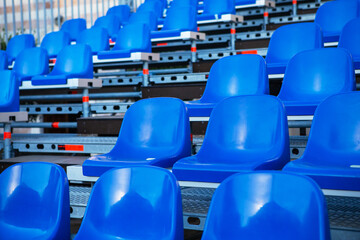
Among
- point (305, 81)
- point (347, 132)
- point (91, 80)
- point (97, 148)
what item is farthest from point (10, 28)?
point (347, 132)

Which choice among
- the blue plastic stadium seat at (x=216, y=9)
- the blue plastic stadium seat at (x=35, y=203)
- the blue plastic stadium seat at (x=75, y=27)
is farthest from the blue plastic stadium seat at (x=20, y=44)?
the blue plastic stadium seat at (x=35, y=203)

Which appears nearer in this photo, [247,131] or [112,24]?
[247,131]

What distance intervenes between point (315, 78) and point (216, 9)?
273cm

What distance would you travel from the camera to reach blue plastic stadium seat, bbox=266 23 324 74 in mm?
3016

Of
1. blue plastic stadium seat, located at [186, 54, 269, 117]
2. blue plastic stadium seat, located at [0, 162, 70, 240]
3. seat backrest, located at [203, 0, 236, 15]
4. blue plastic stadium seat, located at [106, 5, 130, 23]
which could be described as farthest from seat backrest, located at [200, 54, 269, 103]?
blue plastic stadium seat, located at [106, 5, 130, 23]

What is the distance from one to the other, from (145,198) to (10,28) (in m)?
7.83

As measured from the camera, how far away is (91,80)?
146 inches

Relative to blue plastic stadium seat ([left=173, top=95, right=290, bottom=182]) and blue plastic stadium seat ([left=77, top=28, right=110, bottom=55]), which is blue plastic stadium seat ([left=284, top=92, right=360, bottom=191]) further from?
blue plastic stadium seat ([left=77, top=28, right=110, bottom=55])

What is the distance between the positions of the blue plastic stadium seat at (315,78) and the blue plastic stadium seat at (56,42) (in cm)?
298

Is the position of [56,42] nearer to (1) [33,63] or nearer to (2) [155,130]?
(1) [33,63]

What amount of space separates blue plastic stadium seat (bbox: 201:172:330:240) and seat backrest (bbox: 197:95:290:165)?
2.17ft

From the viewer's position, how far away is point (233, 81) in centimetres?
265

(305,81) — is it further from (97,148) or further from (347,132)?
(97,148)

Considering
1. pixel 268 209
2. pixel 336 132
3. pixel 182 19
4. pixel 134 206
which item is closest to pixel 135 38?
pixel 182 19
